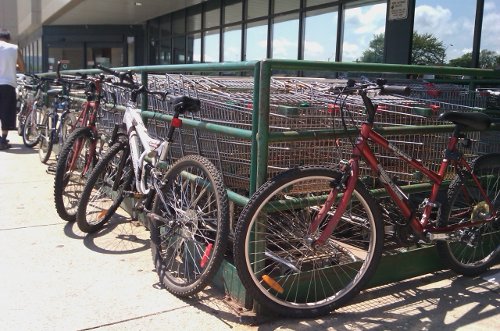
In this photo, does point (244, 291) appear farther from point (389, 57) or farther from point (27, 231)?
point (389, 57)

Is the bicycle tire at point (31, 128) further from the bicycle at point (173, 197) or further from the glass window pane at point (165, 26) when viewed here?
the glass window pane at point (165, 26)

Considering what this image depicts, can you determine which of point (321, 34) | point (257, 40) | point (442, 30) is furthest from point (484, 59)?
point (257, 40)

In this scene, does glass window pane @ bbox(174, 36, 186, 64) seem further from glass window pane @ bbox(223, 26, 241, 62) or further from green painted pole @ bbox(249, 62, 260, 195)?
green painted pole @ bbox(249, 62, 260, 195)

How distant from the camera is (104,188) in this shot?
4.49 metres

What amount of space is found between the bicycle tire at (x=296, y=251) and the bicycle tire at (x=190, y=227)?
209 mm

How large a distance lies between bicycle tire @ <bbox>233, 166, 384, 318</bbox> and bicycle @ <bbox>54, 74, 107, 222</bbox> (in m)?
2.30

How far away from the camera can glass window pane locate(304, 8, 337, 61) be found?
9.08 metres

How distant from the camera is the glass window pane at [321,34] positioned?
908 cm

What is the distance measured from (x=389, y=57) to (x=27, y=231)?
5.73m

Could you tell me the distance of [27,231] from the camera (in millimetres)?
4543

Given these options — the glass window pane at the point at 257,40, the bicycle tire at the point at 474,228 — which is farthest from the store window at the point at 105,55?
the bicycle tire at the point at 474,228

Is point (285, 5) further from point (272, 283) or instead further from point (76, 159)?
point (272, 283)

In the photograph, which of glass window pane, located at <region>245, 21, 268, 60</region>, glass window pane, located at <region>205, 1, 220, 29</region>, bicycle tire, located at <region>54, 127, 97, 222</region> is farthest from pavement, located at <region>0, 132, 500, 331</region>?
glass window pane, located at <region>205, 1, 220, 29</region>

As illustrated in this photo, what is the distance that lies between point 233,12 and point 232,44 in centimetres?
73
